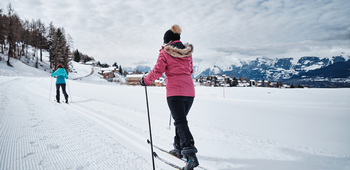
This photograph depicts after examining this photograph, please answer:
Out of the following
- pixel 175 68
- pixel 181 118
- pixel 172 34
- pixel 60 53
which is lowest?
pixel 181 118

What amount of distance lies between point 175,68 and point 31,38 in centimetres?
6168

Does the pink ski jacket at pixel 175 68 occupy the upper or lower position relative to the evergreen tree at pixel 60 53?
lower

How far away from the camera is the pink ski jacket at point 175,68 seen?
2.22 meters

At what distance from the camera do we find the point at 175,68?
7.50 feet

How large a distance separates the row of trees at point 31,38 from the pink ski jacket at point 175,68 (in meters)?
44.1

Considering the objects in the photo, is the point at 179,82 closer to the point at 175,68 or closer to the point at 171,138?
the point at 175,68

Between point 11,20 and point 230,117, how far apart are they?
170 ft

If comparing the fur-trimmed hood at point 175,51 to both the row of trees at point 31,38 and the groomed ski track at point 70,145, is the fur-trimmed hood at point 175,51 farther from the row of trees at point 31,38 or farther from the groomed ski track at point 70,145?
the row of trees at point 31,38

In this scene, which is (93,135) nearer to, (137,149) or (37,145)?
(37,145)

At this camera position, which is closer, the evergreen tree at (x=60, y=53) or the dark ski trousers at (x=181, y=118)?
the dark ski trousers at (x=181, y=118)

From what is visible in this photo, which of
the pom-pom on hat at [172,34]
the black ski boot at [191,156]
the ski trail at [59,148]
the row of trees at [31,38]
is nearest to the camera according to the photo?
the black ski boot at [191,156]

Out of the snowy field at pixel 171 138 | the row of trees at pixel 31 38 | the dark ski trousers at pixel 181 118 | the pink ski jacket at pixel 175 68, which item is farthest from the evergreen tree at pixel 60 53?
the dark ski trousers at pixel 181 118

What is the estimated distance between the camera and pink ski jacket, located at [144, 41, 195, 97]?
222 centimetres

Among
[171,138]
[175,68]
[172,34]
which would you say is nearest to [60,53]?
[171,138]
